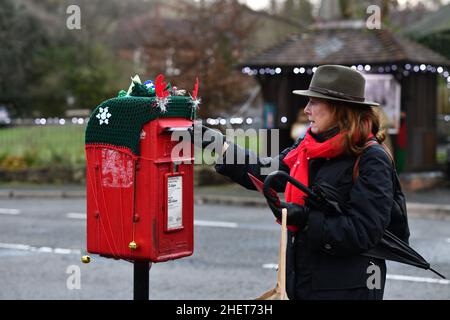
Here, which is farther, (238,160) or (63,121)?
(63,121)

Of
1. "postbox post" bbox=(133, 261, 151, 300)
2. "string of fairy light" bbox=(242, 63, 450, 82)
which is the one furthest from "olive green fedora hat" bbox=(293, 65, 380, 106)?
"string of fairy light" bbox=(242, 63, 450, 82)

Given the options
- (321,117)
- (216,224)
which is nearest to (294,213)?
(321,117)

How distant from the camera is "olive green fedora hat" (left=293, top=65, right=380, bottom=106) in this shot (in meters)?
3.53

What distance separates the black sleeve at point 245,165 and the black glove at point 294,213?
505mm

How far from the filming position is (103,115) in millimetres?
3908

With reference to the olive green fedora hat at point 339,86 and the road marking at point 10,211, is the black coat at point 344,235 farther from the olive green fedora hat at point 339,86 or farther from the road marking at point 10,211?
the road marking at point 10,211

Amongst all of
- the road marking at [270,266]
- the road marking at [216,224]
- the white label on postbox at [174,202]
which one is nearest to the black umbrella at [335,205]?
the white label on postbox at [174,202]

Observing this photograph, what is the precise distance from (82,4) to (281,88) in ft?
74.6
